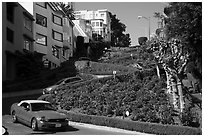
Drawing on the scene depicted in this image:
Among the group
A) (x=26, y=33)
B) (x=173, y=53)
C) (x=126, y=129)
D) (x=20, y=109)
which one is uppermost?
(x=26, y=33)

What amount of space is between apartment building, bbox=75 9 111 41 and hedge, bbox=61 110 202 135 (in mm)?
71579

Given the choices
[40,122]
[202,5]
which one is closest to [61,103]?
[40,122]

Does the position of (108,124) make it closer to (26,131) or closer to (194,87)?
(26,131)

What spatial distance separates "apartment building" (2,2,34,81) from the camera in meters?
33.5

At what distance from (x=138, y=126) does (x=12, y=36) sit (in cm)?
2413

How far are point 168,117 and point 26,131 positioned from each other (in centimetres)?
635

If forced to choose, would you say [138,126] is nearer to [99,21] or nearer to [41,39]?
[41,39]

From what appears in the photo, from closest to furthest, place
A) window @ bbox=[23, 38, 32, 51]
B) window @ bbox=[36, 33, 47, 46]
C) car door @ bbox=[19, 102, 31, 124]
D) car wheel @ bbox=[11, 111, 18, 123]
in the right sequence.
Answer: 1. car door @ bbox=[19, 102, 31, 124]
2. car wheel @ bbox=[11, 111, 18, 123]
3. window @ bbox=[23, 38, 32, 51]
4. window @ bbox=[36, 33, 47, 46]

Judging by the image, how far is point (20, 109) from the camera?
1603 centimetres

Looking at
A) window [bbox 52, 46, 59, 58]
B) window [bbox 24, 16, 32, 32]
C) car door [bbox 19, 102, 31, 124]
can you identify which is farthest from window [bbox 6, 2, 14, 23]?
car door [bbox 19, 102, 31, 124]

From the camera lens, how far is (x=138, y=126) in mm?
15375

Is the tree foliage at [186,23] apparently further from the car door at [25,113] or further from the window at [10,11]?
the window at [10,11]

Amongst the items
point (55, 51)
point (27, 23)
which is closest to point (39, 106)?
point (27, 23)

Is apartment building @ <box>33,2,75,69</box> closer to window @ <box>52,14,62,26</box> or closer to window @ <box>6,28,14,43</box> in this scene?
window @ <box>52,14,62,26</box>
